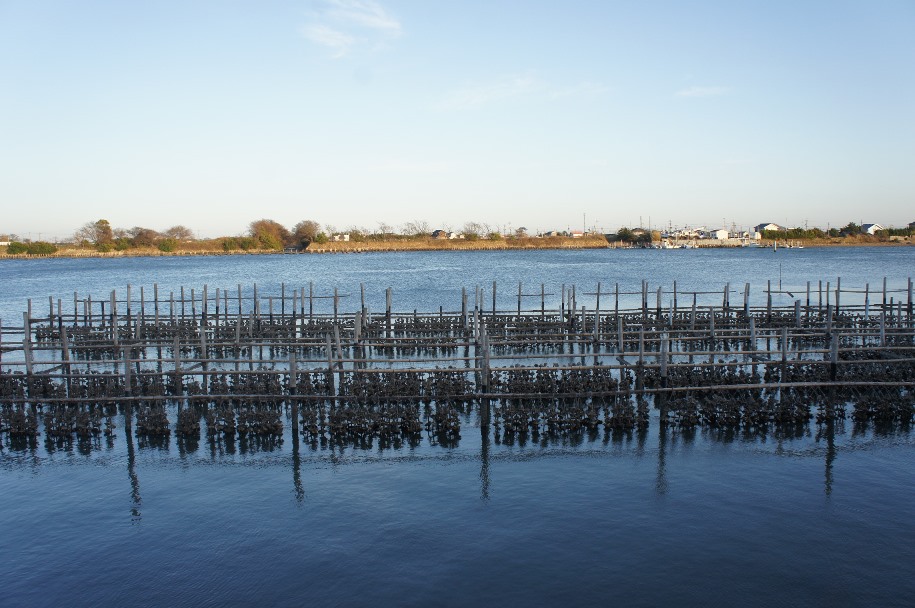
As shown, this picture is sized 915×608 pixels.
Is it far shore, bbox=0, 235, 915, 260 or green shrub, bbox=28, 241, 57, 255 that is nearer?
green shrub, bbox=28, 241, 57, 255

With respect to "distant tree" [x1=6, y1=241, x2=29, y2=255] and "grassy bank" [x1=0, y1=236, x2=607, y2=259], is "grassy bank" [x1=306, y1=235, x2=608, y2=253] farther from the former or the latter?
"distant tree" [x1=6, y1=241, x2=29, y2=255]

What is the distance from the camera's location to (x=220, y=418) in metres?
16.0

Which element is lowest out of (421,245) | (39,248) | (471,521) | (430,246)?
(471,521)

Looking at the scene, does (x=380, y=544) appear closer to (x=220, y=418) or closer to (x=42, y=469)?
(x=220, y=418)

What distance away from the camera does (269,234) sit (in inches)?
6432

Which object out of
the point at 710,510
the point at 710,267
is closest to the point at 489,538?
the point at 710,510

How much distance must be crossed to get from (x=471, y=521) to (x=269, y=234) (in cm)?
16000

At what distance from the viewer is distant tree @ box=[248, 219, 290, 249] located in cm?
16200

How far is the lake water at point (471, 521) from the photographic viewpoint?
9516mm

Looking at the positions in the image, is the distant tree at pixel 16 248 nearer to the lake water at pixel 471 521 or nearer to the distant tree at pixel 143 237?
the distant tree at pixel 143 237

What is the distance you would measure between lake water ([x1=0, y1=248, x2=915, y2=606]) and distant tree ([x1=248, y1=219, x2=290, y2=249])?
152m

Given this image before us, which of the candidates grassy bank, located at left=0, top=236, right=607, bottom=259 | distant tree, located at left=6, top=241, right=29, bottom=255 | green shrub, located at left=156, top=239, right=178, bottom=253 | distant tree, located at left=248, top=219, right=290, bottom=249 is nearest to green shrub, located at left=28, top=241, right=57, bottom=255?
distant tree, located at left=6, top=241, right=29, bottom=255

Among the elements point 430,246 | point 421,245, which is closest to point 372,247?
point 421,245

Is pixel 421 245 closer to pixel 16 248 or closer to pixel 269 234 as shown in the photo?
pixel 269 234
